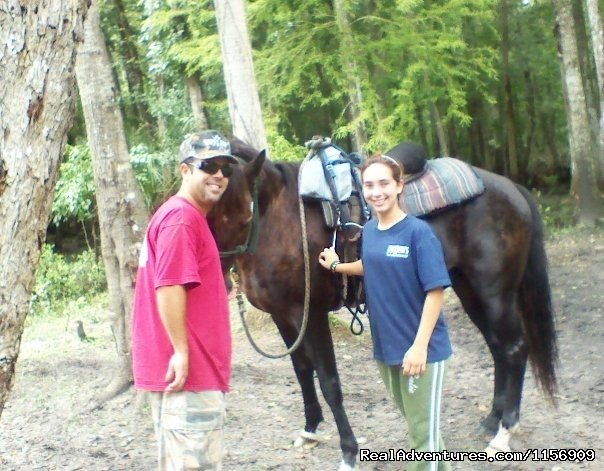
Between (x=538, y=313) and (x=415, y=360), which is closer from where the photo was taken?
(x=415, y=360)

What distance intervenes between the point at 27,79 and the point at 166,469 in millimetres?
1490

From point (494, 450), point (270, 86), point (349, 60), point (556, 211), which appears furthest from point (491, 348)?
point (556, 211)

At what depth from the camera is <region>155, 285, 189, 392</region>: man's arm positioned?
251 cm

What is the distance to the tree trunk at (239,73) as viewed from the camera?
6.89 meters

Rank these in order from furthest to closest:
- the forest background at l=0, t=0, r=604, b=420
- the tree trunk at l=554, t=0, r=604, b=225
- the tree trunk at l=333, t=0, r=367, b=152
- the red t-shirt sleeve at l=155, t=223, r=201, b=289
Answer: the tree trunk at l=554, t=0, r=604, b=225
the tree trunk at l=333, t=0, r=367, b=152
the forest background at l=0, t=0, r=604, b=420
the red t-shirt sleeve at l=155, t=223, r=201, b=289

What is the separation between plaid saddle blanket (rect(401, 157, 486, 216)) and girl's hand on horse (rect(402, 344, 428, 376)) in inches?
62.8

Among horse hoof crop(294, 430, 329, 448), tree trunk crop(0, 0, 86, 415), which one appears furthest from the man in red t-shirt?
horse hoof crop(294, 430, 329, 448)

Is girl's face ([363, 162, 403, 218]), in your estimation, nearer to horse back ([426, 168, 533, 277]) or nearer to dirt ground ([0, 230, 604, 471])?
horse back ([426, 168, 533, 277])

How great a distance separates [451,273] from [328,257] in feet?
3.91

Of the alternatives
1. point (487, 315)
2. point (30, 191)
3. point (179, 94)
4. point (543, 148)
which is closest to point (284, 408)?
point (487, 315)

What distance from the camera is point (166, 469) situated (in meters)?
2.68

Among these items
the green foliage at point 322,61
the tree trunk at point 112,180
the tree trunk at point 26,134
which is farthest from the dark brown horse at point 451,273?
the green foliage at point 322,61

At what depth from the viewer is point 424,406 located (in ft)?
10.1

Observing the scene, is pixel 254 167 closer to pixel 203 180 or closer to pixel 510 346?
pixel 203 180
